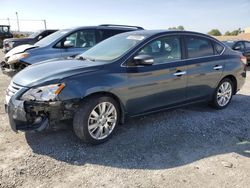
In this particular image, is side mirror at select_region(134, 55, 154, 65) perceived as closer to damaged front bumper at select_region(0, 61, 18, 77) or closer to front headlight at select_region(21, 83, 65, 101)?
front headlight at select_region(21, 83, 65, 101)

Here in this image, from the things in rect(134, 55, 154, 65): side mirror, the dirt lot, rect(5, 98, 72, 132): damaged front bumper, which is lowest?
the dirt lot

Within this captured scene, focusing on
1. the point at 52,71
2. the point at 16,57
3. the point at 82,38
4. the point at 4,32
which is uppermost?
the point at 4,32

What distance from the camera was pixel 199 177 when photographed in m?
3.15

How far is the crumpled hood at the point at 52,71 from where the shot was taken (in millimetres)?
3617

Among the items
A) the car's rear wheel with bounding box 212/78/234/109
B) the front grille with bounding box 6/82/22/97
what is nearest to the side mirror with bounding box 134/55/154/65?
the front grille with bounding box 6/82/22/97

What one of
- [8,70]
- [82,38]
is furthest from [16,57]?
[82,38]

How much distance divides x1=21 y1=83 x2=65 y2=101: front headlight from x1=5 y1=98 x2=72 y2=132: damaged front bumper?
58mm

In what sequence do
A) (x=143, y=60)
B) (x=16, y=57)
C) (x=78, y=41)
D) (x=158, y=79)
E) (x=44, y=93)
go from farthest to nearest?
(x=78, y=41) < (x=16, y=57) < (x=158, y=79) < (x=143, y=60) < (x=44, y=93)

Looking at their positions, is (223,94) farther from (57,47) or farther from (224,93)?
(57,47)

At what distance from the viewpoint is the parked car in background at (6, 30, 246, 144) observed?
3520 millimetres

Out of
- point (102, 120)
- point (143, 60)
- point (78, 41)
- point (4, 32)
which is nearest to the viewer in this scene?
point (102, 120)

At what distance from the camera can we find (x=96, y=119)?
3826 mm

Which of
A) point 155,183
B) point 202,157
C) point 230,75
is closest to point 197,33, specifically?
point 230,75

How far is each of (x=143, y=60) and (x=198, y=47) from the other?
5.29 ft
